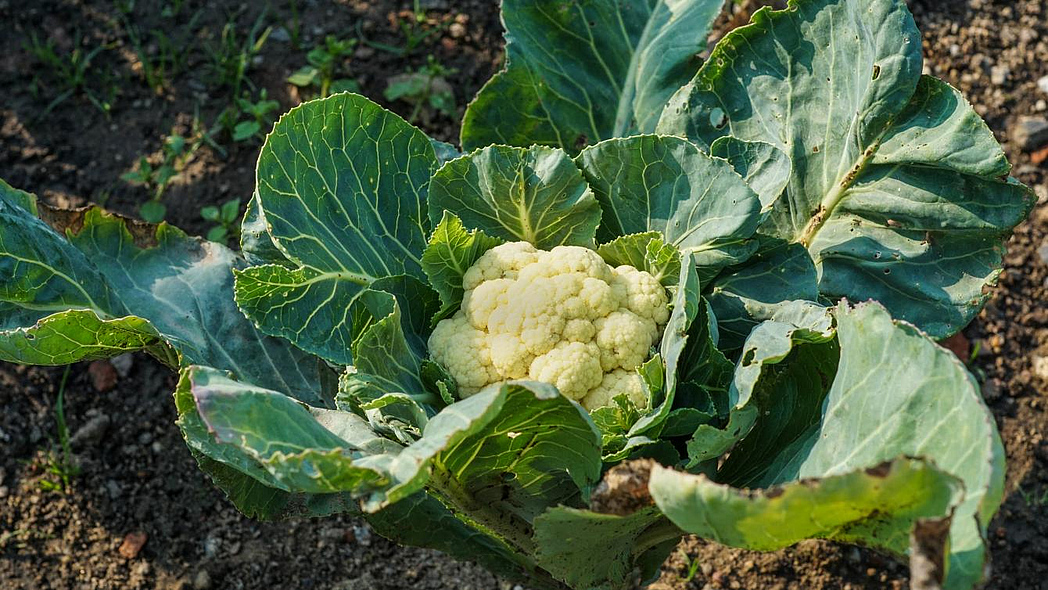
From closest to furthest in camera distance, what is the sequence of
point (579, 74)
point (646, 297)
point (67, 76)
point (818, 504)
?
point (818, 504)
point (646, 297)
point (579, 74)
point (67, 76)

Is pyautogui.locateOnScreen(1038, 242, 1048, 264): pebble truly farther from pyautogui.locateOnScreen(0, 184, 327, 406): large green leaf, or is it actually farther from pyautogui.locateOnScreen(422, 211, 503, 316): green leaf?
pyautogui.locateOnScreen(0, 184, 327, 406): large green leaf

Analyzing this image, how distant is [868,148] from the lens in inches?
116

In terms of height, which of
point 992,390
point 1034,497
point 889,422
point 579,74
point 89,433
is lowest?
point 89,433

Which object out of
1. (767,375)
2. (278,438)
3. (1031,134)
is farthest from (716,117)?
(1031,134)

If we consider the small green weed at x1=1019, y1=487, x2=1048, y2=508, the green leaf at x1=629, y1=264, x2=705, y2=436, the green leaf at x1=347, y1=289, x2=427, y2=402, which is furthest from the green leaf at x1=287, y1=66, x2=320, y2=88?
the small green weed at x1=1019, y1=487, x2=1048, y2=508

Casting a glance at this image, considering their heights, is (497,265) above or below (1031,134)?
above

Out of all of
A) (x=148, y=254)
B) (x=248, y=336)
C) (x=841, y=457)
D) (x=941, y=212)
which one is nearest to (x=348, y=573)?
(x=248, y=336)

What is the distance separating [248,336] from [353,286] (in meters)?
0.40

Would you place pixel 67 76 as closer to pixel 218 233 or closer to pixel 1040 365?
pixel 218 233

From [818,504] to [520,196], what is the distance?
4.02 feet

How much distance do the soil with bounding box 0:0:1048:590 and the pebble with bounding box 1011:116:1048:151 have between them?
0.05 meters

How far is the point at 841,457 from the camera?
2.32 m

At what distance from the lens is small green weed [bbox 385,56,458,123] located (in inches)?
177

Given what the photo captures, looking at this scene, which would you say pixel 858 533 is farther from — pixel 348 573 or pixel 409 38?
pixel 409 38
